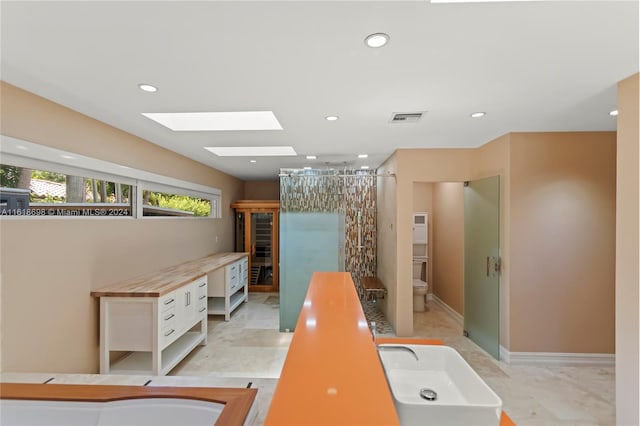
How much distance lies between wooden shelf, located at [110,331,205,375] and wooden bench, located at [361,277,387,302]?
8.12ft

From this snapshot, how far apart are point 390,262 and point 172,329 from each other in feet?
9.30

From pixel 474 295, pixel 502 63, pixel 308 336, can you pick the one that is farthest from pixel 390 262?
pixel 308 336

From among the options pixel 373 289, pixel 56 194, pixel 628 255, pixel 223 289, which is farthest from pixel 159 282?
pixel 628 255

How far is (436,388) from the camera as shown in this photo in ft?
4.00

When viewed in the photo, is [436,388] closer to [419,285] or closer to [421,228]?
[419,285]

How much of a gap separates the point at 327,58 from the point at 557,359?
381 cm

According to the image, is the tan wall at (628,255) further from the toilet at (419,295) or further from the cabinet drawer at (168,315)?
the cabinet drawer at (168,315)

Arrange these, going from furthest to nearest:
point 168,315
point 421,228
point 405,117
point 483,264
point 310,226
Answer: point 421,228, point 310,226, point 483,264, point 168,315, point 405,117

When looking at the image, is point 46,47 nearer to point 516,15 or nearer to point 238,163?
point 516,15

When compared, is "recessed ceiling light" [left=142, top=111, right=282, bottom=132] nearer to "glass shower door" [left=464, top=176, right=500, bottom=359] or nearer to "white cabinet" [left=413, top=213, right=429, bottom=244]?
"glass shower door" [left=464, top=176, right=500, bottom=359]

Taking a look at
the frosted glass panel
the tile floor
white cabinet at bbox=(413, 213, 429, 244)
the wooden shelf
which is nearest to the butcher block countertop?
the wooden shelf

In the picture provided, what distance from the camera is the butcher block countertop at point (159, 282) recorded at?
8.09 ft

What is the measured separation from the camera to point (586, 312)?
2852mm

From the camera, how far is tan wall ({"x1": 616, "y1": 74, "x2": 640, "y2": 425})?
5.44 ft
